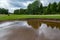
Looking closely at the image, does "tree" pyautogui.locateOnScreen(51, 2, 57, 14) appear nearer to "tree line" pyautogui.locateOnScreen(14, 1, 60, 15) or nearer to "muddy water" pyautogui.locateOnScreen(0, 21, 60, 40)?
"tree line" pyautogui.locateOnScreen(14, 1, 60, 15)

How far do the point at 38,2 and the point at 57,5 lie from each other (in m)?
13.0

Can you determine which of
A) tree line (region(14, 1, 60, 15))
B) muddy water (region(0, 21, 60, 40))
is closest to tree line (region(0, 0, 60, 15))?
tree line (region(14, 1, 60, 15))

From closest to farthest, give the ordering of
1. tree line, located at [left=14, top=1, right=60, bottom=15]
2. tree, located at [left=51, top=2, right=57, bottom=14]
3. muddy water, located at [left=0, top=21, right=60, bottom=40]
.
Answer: muddy water, located at [left=0, top=21, right=60, bottom=40], tree, located at [left=51, top=2, right=57, bottom=14], tree line, located at [left=14, top=1, right=60, bottom=15]

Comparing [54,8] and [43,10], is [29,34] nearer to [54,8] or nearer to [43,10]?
[54,8]

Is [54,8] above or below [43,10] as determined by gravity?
above

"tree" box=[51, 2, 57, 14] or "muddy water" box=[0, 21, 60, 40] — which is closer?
"muddy water" box=[0, 21, 60, 40]

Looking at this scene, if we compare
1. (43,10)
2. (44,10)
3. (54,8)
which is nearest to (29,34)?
(54,8)

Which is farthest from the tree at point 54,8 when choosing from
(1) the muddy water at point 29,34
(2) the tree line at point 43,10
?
(1) the muddy water at point 29,34

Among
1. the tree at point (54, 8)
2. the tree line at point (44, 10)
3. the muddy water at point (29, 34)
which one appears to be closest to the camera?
the muddy water at point (29, 34)

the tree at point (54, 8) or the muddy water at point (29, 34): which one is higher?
the tree at point (54, 8)

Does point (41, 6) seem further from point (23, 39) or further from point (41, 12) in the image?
point (23, 39)

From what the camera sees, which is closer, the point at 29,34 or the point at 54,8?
the point at 29,34

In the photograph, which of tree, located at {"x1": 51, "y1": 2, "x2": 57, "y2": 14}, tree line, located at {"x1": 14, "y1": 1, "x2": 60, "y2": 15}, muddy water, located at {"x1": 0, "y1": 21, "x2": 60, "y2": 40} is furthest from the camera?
tree line, located at {"x1": 14, "y1": 1, "x2": 60, "y2": 15}

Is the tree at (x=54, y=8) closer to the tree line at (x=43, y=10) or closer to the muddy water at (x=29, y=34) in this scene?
the tree line at (x=43, y=10)
